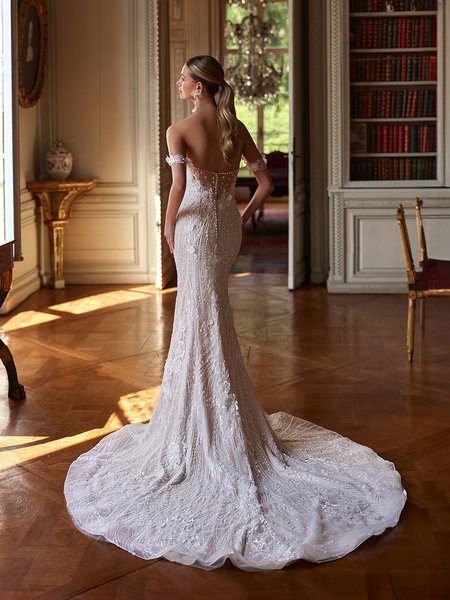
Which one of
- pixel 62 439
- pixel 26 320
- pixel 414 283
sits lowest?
pixel 62 439

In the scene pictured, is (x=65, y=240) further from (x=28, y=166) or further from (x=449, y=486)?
(x=449, y=486)

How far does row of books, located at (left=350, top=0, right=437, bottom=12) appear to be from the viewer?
320 inches

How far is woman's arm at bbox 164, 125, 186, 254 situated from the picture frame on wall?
Answer: 462 cm

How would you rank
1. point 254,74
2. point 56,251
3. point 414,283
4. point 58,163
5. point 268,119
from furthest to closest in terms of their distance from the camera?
point 268,119 < point 254,74 < point 56,251 < point 58,163 < point 414,283

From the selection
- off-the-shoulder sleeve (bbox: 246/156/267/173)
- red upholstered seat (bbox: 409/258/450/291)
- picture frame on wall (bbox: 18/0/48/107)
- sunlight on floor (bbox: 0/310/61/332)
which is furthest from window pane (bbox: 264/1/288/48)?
off-the-shoulder sleeve (bbox: 246/156/267/173)

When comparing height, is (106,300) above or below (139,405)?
above

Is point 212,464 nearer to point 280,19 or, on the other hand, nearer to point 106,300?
point 106,300

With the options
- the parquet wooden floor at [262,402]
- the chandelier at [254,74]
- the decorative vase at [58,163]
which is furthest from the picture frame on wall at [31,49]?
the chandelier at [254,74]

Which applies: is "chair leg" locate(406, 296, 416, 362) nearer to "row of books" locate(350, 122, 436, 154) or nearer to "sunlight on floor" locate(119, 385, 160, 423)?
"sunlight on floor" locate(119, 385, 160, 423)

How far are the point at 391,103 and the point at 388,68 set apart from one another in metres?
0.29

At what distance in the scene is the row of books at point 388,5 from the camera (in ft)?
26.7

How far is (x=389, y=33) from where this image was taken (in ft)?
26.9

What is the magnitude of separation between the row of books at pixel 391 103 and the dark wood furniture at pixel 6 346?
163 inches

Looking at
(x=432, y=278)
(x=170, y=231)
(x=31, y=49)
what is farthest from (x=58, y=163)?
(x=170, y=231)
